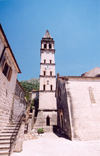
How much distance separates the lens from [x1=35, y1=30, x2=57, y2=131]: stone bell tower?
18.2 meters

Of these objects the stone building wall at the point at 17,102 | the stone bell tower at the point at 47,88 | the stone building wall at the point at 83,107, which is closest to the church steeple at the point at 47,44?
the stone bell tower at the point at 47,88

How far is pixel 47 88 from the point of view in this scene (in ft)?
72.6

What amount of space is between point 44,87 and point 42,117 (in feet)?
25.2

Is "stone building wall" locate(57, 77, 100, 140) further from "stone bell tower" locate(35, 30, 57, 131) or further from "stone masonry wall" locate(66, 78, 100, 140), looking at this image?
"stone bell tower" locate(35, 30, 57, 131)

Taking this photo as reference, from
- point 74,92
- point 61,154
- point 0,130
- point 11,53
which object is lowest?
point 61,154

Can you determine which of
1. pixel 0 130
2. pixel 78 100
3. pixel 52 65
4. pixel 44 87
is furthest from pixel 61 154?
pixel 52 65

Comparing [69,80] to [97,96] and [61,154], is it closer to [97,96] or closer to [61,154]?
[97,96]

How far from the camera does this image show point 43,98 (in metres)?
21.0

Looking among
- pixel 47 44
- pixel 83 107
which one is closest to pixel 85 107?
pixel 83 107

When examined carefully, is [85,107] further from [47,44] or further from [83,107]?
[47,44]

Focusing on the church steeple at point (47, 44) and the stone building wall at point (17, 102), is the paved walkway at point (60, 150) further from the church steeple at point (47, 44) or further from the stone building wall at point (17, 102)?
the church steeple at point (47, 44)

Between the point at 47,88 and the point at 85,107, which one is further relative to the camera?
the point at 47,88

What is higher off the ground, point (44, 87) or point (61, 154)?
point (44, 87)

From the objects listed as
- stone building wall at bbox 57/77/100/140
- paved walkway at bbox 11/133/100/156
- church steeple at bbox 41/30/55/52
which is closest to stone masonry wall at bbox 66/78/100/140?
stone building wall at bbox 57/77/100/140
